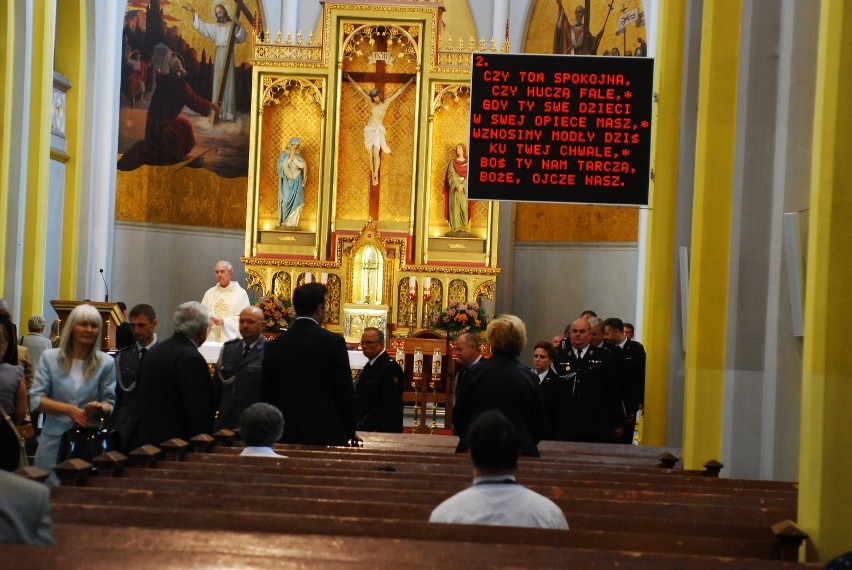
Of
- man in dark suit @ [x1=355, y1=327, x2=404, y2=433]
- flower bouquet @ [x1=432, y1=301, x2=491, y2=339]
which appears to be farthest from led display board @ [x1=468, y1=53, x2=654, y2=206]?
flower bouquet @ [x1=432, y1=301, x2=491, y2=339]

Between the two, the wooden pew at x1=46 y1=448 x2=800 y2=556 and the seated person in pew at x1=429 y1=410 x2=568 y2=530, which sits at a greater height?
the seated person in pew at x1=429 y1=410 x2=568 y2=530

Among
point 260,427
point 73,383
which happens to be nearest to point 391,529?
point 260,427

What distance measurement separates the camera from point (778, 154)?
7.43 meters

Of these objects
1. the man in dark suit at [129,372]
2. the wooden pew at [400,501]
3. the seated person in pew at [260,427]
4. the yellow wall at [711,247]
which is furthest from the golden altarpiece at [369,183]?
the seated person in pew at [260,427]

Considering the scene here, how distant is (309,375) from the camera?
7.08 m

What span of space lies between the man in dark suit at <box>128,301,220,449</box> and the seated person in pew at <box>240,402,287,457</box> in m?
0.81

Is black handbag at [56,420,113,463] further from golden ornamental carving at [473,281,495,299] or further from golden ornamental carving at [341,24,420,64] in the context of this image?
golden ornamental carving at [341,24,420,64]

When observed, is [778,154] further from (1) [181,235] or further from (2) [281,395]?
(1) [181,235]

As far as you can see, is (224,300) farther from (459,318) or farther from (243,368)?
(243,368)

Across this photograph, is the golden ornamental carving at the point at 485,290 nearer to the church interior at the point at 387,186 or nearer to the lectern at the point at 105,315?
the church interior at the point at 387,186

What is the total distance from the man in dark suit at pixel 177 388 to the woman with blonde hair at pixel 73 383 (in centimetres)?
22

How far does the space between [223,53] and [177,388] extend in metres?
14.3

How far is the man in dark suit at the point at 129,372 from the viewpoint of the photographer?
268 inches

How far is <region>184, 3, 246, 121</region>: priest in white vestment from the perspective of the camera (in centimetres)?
1991
